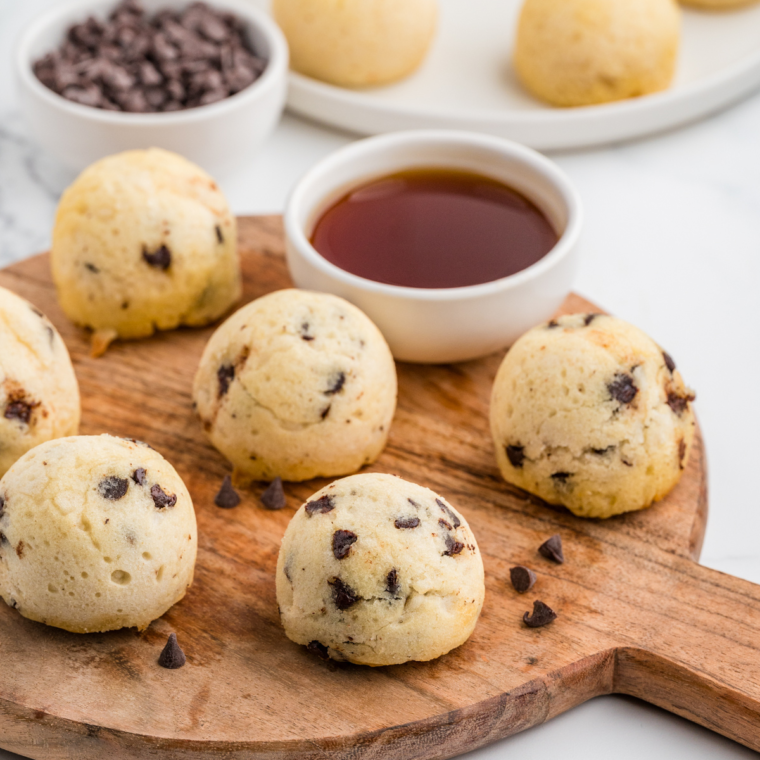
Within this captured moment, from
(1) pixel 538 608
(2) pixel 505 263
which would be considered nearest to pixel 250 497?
(1) pixel 538 608

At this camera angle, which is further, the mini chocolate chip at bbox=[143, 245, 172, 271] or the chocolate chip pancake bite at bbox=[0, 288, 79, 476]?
the mini chocolate chip at bbox=[143, 245, 172, 271]

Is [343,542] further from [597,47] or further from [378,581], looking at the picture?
[597,47]

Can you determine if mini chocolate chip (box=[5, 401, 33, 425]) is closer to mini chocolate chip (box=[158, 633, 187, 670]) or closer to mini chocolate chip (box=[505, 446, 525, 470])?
mini chocolate chip (box=[158, 633, 187, 670])

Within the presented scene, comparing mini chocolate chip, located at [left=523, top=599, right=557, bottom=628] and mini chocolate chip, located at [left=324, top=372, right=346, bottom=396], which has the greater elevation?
mini chocolate chip, located at [left=324, top=372, right=346, bottom=396]

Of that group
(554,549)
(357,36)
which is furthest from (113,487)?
(357,36)

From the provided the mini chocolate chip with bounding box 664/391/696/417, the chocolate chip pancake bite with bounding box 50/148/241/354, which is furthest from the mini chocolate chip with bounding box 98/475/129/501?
the mini chocolate chip with bounding box 664/391/696/417
